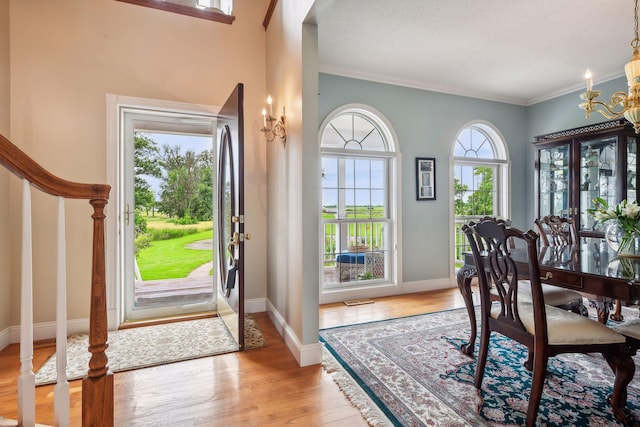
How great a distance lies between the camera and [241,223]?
2.40 meters

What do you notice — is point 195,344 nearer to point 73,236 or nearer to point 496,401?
point 73,236

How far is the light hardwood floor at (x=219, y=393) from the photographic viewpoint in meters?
1.64

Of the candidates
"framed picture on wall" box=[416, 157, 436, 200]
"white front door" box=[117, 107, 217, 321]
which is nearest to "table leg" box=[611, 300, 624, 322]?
"framed picture on wall" box=[416, 157, 436, 200]

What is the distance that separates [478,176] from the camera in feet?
15.2

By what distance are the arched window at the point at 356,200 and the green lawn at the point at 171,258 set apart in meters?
1.48

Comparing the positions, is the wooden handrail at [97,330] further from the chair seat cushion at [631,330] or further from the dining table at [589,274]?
the chair seat cushion at [631,330]

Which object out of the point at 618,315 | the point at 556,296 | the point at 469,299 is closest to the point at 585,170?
the point at 618,315

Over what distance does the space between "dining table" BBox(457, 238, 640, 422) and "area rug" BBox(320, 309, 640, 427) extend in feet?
0.60

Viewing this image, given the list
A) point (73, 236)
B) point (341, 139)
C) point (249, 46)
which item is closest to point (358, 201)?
point (341, 139)

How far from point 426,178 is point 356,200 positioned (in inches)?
40.7

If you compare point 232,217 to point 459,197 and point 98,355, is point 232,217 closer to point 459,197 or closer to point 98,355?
point 98,355

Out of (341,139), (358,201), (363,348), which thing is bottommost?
(363,348)

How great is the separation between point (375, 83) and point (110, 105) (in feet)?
9.47

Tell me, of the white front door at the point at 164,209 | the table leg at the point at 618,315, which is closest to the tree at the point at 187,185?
the white front door at the point at 164,209
